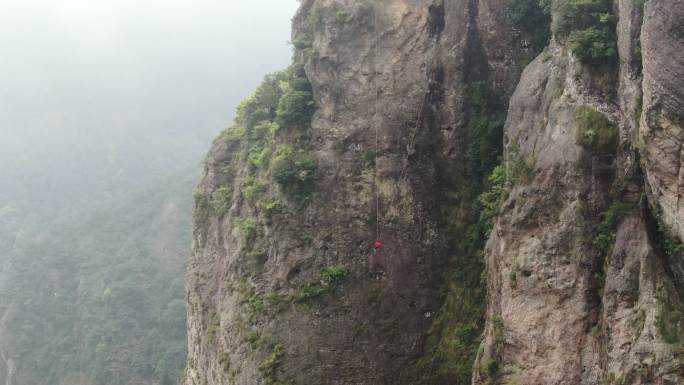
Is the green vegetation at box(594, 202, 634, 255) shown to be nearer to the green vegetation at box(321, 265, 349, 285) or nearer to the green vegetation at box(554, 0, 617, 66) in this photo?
the green vegetation at box(554, 0, 617, 66)

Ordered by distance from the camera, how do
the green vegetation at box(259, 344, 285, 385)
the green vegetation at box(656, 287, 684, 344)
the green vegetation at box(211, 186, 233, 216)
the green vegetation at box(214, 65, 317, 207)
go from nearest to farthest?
the green vegetation at box(656, 287, 684, 344) → the green vegetation at box(259, 344, 285, 385) → the green vegetation at box(214, 65, 317, 207) → the green vegetation at box(211, 186, 233, 216)

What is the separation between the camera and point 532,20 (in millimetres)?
19656

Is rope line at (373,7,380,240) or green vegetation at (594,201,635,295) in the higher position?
rope line at (373,7,380,240)

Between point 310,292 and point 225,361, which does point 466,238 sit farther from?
point 225,361

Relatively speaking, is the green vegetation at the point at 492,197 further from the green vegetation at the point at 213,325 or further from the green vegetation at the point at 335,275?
the green vegetation at the point at 213,325

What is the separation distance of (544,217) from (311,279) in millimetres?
7946

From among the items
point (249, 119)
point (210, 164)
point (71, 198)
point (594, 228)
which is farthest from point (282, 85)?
point (71, 198)

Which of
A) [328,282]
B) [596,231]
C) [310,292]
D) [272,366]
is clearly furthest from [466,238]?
[272,366]

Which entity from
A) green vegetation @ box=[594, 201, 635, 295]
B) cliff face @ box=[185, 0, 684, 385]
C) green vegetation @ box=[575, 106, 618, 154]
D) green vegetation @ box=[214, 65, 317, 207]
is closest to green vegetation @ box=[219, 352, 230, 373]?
cliff face @ box=[185, 0, 684, 385]

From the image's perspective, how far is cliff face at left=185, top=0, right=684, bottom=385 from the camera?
45.1 feet

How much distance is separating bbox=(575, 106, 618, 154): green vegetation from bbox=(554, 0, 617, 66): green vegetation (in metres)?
1.31

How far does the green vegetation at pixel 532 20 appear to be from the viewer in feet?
63.6

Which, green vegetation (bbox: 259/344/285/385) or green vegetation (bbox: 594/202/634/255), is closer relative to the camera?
green vegetation (bbox: 594/202/634/255)

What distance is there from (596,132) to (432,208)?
6497 millimetres
